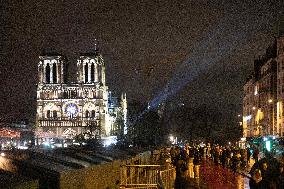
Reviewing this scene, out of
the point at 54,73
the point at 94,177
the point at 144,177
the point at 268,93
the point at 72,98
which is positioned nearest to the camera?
the point at 94,177

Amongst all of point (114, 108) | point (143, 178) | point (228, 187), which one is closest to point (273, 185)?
point (143, 178)

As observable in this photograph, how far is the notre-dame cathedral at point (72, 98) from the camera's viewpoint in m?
161

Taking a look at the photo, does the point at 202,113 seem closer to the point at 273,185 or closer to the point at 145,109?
the point at 145,109

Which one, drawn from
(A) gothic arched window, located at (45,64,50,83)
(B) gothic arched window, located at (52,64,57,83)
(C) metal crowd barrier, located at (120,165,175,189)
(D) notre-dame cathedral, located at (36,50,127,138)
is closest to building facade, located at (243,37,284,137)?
(D) notre-dame cathedral, located at (36,50,127,138)

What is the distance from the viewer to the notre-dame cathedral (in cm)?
16075

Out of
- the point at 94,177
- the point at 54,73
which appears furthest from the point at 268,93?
the point at 54,73

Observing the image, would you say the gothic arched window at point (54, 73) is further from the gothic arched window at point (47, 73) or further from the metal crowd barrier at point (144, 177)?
the metal crowd barrier at point (144, 177)

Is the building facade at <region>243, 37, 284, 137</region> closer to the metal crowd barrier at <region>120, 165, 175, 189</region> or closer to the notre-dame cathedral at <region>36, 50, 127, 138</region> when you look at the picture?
the notre-dame cathedral at <region>36, 50, 127, 138</region>

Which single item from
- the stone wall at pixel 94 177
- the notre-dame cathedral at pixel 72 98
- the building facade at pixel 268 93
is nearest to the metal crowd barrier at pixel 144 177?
the stone wall at pixel 94 177

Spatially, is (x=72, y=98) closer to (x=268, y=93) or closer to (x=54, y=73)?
(x=54, y=73)

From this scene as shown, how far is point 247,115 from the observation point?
433 feet

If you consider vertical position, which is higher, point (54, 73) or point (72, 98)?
point (54, 73)

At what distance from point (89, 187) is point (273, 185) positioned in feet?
20.6

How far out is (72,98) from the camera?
164750 millimetres
